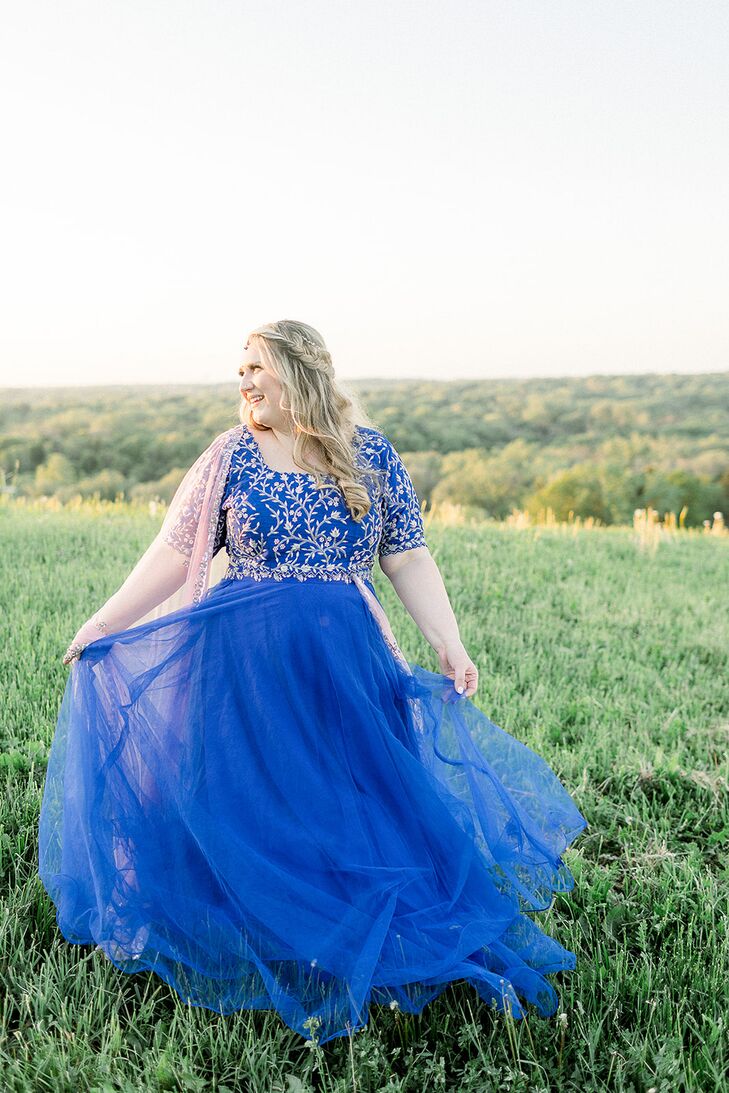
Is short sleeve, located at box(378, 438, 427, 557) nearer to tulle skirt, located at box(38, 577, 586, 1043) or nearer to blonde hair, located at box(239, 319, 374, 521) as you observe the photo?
blonde hair, located at box(239, 319, 374, 521)

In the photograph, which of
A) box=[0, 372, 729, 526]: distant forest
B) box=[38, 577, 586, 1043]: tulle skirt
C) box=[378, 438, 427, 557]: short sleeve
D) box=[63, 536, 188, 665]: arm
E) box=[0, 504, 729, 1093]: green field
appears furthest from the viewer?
box=[0, 372, 729, 526]: distant forest

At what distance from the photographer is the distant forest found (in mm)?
42625

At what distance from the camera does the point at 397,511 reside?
3.59 m

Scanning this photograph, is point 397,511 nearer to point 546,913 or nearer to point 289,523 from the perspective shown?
point 289,523

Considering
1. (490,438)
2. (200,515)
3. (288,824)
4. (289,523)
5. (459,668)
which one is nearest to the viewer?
(288,824)

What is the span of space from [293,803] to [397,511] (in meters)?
1.20

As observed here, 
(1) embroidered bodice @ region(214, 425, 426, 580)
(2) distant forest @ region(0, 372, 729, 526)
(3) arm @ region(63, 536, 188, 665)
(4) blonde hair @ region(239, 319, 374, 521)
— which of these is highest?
(4) blonde hair @ region(239, 319, 374, 521)

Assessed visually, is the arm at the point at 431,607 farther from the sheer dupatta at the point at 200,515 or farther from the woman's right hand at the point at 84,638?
the woman's right hand at the point at 84,638

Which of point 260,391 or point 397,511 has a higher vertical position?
point 260,391

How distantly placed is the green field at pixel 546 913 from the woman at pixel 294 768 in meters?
0.14

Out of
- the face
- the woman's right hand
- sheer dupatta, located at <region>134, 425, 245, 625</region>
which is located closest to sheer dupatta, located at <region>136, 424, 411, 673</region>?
sheer dupatta, located at <region>134, 425, 245, 625</region>

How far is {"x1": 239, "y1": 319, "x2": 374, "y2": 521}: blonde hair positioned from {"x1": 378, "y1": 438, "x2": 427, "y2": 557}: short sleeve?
6.0 inches

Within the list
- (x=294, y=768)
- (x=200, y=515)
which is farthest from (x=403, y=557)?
(x=294, y=768)

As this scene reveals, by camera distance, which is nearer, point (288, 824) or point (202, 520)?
point (288, 824)
